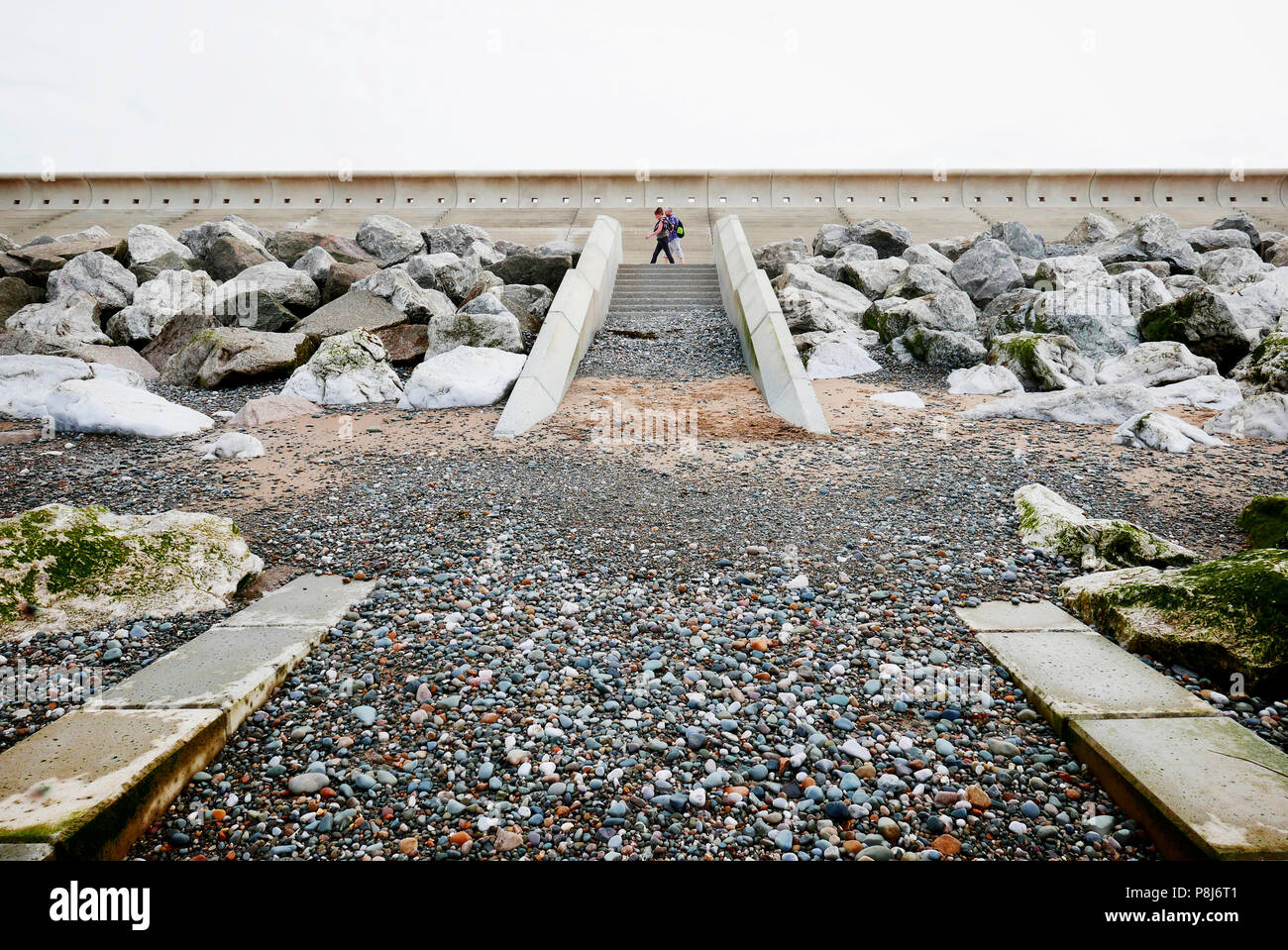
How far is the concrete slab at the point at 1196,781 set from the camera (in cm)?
233

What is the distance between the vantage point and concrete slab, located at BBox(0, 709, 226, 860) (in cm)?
240

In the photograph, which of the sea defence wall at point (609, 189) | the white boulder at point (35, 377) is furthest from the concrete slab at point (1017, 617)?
the sea defence wall at point (609, 189)

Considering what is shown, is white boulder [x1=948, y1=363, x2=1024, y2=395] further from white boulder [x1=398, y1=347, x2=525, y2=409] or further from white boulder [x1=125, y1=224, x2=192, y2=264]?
white boulder [x1=125, y1=224, x2=192, y2=264]

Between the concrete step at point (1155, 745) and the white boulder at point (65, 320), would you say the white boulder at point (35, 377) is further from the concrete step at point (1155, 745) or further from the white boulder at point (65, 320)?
the concrete step at point (1155, 745)

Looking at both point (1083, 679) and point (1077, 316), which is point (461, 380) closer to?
point (1083, 679)

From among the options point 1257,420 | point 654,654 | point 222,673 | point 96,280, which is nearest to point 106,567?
point 222,673

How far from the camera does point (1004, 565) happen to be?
4.78 m

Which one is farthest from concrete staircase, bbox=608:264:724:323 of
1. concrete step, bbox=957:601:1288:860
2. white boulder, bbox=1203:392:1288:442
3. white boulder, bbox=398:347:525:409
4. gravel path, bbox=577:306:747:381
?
concrete step, bbox=957:601:1288:860

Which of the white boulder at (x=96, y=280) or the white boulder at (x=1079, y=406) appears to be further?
the white boulder at (x=96, y=280)

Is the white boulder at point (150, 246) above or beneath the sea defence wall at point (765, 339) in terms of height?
above

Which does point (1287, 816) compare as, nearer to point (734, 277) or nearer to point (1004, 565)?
point (1004, 565)

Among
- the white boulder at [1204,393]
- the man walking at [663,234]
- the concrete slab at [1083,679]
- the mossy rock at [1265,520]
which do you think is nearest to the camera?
the concrete slab at [1083,679]

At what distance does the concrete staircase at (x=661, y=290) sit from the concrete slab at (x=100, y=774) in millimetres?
11006

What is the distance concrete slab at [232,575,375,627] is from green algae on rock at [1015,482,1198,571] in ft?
14.6
